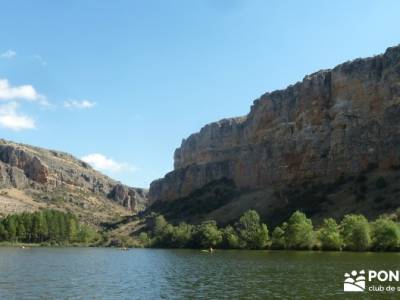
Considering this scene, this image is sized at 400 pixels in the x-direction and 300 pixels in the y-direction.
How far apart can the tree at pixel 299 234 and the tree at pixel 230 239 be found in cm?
2079

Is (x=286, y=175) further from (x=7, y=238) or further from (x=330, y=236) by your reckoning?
(x=7, y=238)

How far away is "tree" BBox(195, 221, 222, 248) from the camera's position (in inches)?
5290

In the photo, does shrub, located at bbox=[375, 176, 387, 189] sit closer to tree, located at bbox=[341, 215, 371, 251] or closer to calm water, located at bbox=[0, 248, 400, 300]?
tree, located at bbox=[341, 215, 371, 251]

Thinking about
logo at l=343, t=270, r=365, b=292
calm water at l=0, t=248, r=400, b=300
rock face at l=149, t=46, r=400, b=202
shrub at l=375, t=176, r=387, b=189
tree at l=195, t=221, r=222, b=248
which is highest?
rock face at l=149, t=46, r=400, b=202

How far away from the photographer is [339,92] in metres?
181

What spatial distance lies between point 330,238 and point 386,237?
42.0ft

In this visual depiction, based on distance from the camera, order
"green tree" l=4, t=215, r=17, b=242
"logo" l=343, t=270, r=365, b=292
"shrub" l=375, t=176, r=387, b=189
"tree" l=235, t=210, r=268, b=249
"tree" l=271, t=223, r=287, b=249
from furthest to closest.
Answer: "green tree" l=4, t=215, r=17, b=242 → "shrub" l=375, t=176, r=387, b=189 → "tree" l=235, t=210, r=268, b=249 → "tree" l=271, t=223, r=287, b=249 → "logo" l=343, t=270, r=365, b=292

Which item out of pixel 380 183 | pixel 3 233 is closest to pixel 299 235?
pixel 380 183

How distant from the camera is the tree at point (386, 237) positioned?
88500mm

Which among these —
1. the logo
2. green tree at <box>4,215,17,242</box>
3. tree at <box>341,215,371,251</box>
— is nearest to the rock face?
tree at <box>341,215,371,251</box>

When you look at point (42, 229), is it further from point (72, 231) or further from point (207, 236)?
point (207, 236)

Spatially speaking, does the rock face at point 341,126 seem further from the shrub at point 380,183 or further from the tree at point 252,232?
the tree at point 252,232

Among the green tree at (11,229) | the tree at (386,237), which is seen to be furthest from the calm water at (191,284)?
the green tree at (11,229)

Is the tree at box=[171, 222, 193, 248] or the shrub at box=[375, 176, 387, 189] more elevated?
the shrub at box=[375, 176, 387, 189]
